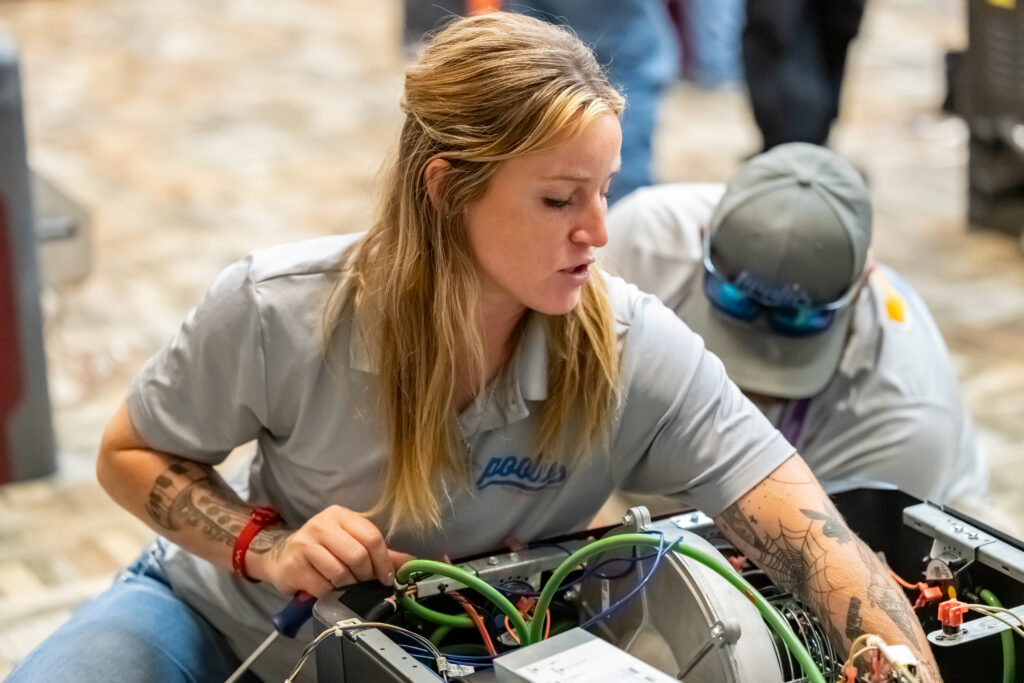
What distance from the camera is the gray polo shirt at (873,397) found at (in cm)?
178

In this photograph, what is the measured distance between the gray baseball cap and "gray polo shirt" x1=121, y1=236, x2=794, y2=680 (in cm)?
30

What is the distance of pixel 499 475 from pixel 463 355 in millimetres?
127

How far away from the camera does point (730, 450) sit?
1.35 m

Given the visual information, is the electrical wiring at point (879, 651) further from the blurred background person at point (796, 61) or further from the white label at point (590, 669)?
the blurred background person at point (796, 61)

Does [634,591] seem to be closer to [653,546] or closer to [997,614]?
[653,546]

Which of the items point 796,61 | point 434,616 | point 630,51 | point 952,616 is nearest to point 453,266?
point 434,616

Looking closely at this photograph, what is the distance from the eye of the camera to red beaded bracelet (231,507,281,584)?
136 centimetres

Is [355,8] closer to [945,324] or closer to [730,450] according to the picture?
[945,324]

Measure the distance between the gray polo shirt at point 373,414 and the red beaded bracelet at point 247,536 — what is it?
56mm

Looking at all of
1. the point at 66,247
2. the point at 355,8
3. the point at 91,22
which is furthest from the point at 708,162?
the point at 91,22

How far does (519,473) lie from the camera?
1393 millimetres

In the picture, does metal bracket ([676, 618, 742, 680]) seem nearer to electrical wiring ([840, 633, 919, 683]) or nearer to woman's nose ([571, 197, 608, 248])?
electrical wiring ([840, 633, 919, 683])

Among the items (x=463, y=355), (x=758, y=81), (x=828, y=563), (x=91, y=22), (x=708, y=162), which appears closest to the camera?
(x=828, y=563)

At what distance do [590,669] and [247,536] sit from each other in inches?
18.1
